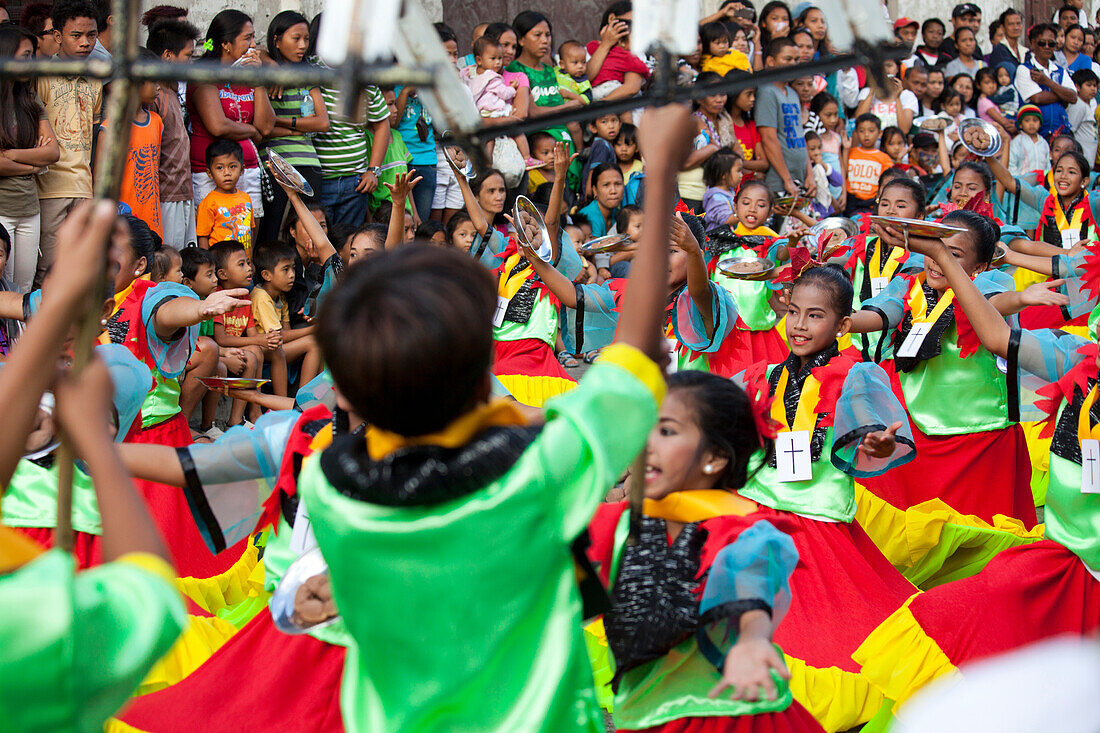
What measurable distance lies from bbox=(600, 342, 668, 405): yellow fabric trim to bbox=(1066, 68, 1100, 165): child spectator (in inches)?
472

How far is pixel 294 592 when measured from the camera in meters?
2.27

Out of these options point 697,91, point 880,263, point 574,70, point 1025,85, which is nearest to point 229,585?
point 697,91

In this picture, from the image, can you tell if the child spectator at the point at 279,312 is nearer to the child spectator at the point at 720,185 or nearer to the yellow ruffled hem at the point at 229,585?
the yellow ruffled hem at the point at 229,585

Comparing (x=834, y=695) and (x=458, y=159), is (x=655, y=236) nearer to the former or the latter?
(x=834, y=695)

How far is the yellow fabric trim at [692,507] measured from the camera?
7.42ft

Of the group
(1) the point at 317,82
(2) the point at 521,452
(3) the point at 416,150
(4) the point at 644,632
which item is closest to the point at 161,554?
(2) the point at 521,452

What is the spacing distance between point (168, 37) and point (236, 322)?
1.46 meters

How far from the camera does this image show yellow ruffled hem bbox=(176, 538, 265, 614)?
389cm

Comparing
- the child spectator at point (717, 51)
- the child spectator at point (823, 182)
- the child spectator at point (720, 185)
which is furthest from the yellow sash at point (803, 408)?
the child spectator at point (823, 182)

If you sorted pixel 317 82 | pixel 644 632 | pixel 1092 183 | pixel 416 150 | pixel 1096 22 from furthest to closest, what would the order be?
pixel 1096 22 → pixel 1092 183 → pixel 416 150 → pixel 644 632 → pixel 317 82

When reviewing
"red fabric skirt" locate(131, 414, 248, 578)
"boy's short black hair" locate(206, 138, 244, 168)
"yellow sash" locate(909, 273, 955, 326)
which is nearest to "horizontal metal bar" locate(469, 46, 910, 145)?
"red fabric skirt" locate(131, 414, 248, 578)

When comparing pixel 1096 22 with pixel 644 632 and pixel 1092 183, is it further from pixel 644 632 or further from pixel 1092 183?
pixel 644 632

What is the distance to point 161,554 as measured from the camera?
1.50 metres

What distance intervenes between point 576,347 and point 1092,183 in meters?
7.70
